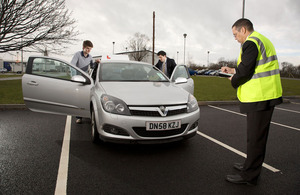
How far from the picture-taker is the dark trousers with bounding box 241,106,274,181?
7.66 feet

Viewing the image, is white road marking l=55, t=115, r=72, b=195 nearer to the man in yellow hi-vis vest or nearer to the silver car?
the silver car

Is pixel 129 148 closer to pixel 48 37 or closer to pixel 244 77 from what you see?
pixel 244 77

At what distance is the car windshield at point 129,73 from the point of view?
4.20 m

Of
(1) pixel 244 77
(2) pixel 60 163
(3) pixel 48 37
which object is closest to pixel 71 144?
(2) pixel 60 163

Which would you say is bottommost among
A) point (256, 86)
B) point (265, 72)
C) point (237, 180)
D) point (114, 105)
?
point (237, 180)

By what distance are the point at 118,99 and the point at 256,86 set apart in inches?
70.5

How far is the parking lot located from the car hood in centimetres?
81

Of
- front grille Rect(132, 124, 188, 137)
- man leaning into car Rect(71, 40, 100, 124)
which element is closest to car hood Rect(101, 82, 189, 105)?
front grille Rect(132, 124, 188, 137)

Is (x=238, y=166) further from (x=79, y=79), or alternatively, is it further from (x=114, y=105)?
(x=79, y=79)

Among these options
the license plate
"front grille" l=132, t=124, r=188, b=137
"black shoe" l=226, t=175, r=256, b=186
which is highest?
the license plate

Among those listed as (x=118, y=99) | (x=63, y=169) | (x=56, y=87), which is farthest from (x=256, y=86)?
(x=56, y=87)

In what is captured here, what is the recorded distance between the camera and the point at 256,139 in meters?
2.36

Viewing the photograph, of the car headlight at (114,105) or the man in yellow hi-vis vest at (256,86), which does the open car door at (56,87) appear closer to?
the car headlight at (114,105)

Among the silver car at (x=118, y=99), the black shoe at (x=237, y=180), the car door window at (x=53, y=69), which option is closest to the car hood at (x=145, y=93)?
the silver car at (x=118, y=99)
